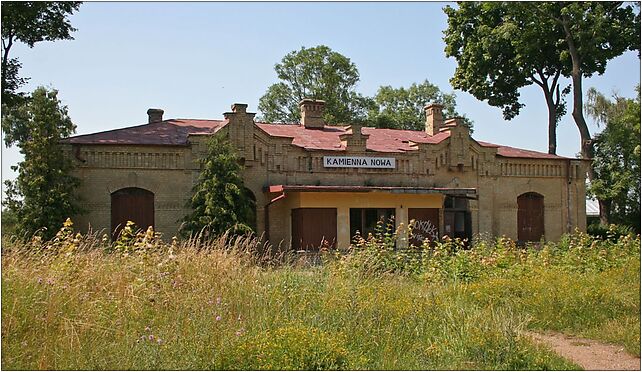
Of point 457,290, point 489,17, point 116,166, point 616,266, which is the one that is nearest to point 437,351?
point 457,290

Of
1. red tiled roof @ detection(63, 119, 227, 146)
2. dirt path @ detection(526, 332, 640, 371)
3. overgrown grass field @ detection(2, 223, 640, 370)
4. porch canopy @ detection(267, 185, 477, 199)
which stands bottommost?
dirt path @ detection(526, 332, 640, 371)

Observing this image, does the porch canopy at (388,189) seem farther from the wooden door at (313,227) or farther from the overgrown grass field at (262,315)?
the overgrown grass field at (262,315)

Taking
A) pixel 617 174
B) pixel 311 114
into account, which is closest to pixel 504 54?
pixel 617 174

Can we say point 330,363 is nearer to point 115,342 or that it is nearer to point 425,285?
point 115,342

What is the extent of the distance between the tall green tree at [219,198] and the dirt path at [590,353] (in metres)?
12.7

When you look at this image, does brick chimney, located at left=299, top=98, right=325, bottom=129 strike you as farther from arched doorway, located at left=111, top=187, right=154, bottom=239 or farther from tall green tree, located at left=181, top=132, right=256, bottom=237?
arched doorway, located at left=111, top=187, right=154, bottom=239

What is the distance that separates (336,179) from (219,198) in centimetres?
551

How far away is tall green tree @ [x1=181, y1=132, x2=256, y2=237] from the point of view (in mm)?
22234

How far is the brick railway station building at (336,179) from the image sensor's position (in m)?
23.6

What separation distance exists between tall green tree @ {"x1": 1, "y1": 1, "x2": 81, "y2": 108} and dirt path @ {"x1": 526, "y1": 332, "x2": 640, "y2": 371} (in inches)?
909

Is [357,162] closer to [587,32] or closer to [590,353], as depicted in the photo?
[587,32]

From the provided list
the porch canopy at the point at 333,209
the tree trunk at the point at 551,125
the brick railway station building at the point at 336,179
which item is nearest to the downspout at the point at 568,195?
the brick railway station building at the point at 336,179

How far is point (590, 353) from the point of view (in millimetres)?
9977

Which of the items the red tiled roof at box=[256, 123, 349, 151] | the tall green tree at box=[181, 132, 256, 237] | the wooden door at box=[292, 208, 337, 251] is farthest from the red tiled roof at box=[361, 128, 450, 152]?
the tall green tree at box=[181, 132, 256, 237]
